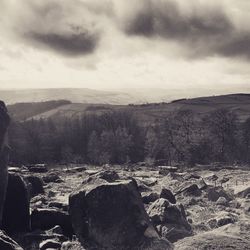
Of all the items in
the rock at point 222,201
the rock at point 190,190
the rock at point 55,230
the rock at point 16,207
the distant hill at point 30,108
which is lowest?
the rock at point 222,201

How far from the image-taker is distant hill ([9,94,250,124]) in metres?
83.8

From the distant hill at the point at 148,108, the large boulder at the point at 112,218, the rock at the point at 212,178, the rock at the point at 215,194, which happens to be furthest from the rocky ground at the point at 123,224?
the distant hill at the point at 148,108

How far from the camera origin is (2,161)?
61.1ft

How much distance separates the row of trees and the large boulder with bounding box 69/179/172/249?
38.7 meters

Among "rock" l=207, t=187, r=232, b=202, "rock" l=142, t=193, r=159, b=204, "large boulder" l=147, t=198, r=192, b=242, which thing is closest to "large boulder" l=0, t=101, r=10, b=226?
"large boulder" l=147, t=198, r=192, b=242

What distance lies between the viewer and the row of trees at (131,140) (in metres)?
59.2

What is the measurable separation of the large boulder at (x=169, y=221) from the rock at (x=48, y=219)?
4.07 m

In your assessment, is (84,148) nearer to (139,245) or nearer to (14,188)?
(14,188)

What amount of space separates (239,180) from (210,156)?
23.5 meters

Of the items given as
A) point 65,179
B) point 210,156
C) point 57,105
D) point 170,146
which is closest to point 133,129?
point 170,146

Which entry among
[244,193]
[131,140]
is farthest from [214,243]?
[131,140]

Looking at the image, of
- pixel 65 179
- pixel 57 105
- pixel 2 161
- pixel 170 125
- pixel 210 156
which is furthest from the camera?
pixel 57 105

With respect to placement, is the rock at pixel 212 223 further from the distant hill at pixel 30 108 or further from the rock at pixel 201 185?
the distant hill at pixel 30 108

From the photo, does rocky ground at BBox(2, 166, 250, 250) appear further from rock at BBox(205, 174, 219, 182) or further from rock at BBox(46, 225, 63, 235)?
rock at BBox(205, 174, 219, 182)
